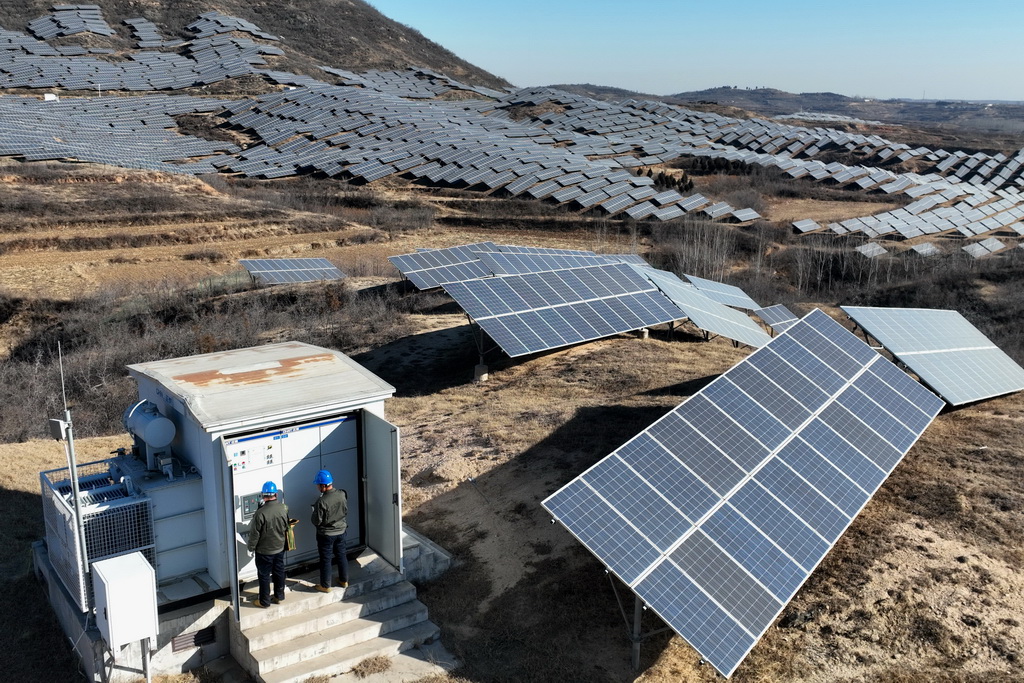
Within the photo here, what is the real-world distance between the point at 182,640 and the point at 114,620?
115 cm

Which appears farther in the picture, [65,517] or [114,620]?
[65,517]

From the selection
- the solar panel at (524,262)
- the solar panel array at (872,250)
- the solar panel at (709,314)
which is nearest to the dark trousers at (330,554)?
the solar panel at (709,314)

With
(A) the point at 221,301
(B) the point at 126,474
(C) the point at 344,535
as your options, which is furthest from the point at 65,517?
(A) the point at 221,301

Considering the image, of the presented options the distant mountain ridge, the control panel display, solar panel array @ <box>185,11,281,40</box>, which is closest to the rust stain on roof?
the control panel display

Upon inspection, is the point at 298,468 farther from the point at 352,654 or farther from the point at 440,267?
the point at 440,267

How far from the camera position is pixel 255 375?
10.1 metres

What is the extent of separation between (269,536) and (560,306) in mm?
12156

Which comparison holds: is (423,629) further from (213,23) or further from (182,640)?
(213,23)

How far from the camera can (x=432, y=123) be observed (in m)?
67.2

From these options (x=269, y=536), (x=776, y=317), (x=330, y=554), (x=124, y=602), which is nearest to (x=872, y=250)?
(x=776, y=317)

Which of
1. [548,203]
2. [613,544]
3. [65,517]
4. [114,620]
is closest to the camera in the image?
[114,620]

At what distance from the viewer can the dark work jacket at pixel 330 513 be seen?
9.25 meters

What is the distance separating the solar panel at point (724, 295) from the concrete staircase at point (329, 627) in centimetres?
1715

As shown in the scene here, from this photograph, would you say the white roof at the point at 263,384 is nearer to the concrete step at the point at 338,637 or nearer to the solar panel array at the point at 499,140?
the concrete step at the point at 338,637
